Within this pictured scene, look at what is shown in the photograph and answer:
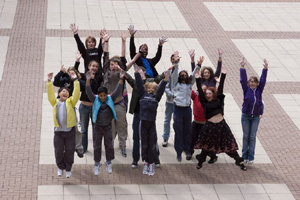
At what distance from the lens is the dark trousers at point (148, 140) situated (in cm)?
1154

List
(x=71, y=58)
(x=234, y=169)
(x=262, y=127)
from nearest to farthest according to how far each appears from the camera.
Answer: (x=234, y=169), (x=262, y=127), (x=71, y=58)

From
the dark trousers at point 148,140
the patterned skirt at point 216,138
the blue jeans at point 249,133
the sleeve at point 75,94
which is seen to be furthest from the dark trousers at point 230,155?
the sleeve at point 75,94

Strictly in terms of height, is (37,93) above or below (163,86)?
below

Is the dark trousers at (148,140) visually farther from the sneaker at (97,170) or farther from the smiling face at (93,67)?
the smiling face at (93,67)

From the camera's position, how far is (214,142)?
1174 centimetres

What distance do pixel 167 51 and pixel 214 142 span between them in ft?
23.3

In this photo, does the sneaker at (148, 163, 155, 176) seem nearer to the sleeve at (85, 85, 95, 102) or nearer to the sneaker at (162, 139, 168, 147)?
the sneaker at (162, 139, 168, 147)

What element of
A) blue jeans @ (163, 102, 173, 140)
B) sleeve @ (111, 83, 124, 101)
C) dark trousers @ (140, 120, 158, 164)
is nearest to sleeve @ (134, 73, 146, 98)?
sleeve @ (111, 83, 124, 101)

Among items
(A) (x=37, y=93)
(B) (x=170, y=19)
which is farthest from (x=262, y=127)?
(B) (x=170, y=19)

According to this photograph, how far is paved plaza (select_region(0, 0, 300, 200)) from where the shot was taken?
11344 mm

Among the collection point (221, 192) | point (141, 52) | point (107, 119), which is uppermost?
point (141, 52)

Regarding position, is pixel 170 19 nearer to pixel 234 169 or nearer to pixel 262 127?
pixel 262 127

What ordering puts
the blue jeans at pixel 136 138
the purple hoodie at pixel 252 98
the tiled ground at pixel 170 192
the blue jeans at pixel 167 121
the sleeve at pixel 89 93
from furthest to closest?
the blue jeans at pixel 167 121 → the purple hoodie at pixel 252 98 → the blue jeans at pixel 136 138 → the sleeve at pixel 89 93 → the tiled ground at pixel 170 192

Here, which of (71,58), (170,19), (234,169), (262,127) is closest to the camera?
(234,169)
